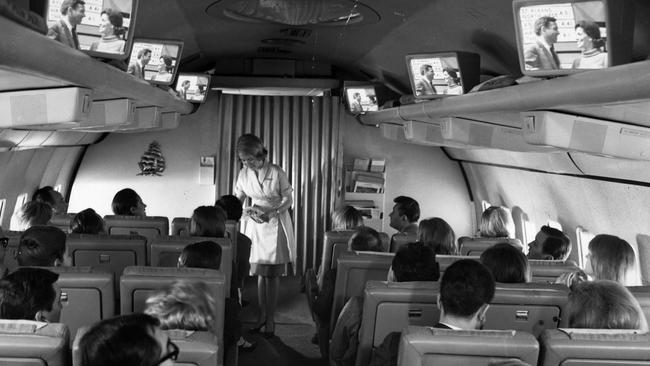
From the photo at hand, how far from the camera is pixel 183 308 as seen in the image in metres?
3.41

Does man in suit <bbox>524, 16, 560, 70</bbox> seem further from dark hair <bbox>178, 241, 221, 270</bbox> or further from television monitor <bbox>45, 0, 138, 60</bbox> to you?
television monitor <bbox>45, 0, 138, 60</bbox>

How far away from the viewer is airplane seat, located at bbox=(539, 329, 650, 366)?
299 centimetres

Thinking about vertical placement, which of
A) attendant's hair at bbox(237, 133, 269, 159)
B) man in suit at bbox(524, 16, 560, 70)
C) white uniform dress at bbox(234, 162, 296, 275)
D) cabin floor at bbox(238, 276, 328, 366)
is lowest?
cabin floor at bbox(238, 276, 328, 366)

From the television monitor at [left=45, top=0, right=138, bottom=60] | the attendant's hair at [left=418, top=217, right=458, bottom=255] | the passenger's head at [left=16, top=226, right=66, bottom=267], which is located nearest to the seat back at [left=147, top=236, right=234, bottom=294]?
the passenger's head at [left=16, top=226, right=66, bottom=267]

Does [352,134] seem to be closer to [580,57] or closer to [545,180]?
[545,180]

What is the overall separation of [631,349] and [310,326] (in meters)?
5.84

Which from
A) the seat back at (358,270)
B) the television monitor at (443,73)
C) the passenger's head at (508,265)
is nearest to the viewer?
the passenger's head at (508,265)

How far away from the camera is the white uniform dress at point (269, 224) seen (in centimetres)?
855

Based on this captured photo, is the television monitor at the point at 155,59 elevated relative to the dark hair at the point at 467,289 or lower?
elevated

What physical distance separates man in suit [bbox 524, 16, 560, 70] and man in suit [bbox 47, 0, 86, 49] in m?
2.54

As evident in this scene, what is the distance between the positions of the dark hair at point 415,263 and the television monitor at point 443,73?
2377 millimetres

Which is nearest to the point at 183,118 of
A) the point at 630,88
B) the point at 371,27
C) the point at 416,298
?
the point at 371,27

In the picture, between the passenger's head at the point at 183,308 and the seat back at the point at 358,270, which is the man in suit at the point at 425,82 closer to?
the seat back at the point at 358,270

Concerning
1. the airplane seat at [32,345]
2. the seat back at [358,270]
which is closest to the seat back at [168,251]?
the seat back at [358,270]
